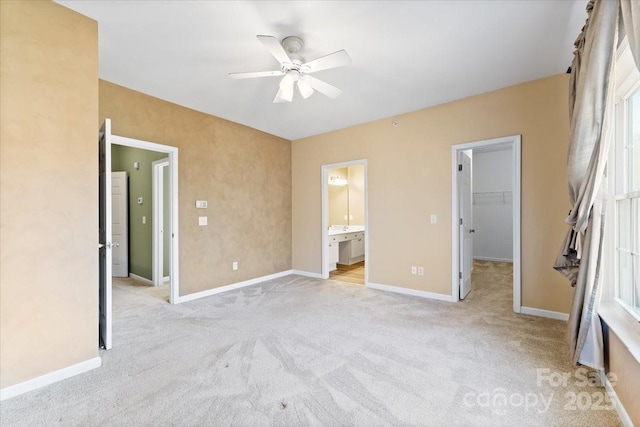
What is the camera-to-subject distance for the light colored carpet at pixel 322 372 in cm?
166

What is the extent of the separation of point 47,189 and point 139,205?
349 cm

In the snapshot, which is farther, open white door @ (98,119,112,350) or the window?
open white door @ (98,119,112,350)

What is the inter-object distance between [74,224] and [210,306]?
1921 millimetres

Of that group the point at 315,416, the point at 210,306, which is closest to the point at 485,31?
the point at 315,416

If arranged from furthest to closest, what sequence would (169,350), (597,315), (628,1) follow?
(169,350) → (597,315) → (628,1)

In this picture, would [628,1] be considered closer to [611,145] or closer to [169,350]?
[611,145]

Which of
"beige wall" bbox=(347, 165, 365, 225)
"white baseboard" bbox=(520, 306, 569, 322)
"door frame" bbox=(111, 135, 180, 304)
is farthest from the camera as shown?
"beige wall" bbox=(347, 165, 365, 225)

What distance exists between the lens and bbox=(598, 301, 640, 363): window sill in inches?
58.9

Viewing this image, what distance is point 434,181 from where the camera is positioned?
3.90 metres

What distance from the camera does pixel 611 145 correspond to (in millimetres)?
1964

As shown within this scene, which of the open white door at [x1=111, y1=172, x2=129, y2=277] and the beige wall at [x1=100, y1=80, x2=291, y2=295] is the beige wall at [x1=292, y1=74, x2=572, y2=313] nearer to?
the beige wall at [x1=100, y1=80, x2=291, y2=295]

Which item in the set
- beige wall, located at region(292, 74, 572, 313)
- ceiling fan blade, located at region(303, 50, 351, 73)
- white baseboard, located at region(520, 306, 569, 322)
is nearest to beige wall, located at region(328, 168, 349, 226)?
beige wall, located at region(292, 74, 572, 313)

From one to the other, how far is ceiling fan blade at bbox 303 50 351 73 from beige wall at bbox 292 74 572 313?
220cm

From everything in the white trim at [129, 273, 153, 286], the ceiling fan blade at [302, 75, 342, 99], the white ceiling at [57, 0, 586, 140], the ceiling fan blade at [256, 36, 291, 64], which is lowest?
the white trim at [129, 273, 153, 286]
